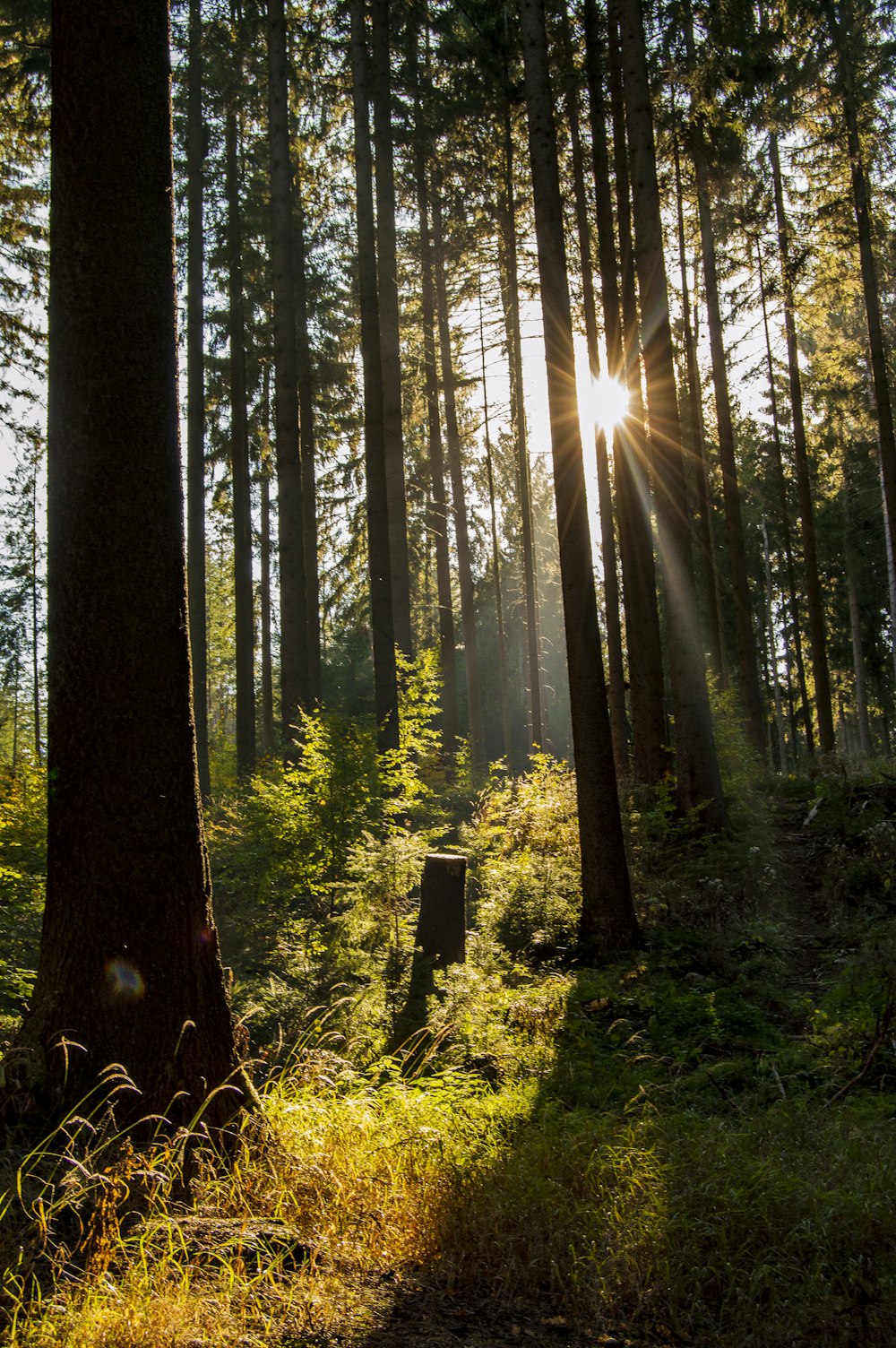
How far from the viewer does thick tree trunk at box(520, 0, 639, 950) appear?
9.07 m

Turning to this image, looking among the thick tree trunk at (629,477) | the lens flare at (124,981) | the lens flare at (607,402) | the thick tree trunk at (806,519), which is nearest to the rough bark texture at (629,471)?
the thick tree trunk at (629,477)

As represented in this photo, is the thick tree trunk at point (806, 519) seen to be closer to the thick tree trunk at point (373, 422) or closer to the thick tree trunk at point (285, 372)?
the thick tree trunk at point (373, 422)

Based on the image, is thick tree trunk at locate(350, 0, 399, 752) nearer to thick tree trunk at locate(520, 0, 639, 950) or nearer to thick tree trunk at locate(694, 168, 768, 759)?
thick tree trunk at locate(520, 0, 639, 950)

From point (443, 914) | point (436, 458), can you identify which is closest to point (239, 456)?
point (436, 458)

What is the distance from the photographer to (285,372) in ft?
55.0

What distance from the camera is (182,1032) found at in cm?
427

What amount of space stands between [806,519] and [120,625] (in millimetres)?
18388

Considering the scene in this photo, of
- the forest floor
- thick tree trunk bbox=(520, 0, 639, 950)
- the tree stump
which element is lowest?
the forest floor

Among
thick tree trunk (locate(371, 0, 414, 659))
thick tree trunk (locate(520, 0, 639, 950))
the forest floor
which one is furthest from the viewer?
thick tree trunk (locate(371, 0, 414, 659))

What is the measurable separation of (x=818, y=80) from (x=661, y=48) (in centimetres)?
414

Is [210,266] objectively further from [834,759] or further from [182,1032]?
[182,1032]

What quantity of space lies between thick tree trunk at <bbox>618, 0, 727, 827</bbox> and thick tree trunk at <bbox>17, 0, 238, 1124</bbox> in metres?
8.41

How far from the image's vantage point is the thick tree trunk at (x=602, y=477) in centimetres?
1688

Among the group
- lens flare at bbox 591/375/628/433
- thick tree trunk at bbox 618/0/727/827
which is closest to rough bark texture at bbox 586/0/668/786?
lens flare at bbox 591/375/628/433
